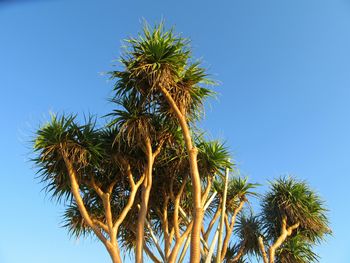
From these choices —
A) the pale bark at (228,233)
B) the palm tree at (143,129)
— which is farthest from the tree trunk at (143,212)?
the pale bark at (228,233)

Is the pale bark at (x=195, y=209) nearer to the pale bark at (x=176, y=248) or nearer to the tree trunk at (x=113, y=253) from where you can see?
the pale bark at (x=176, y=248)

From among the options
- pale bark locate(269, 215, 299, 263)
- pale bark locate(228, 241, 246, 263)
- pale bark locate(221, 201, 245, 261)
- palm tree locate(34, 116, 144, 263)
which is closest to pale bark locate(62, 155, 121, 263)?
palm tree locate(34, 116, 144, 263)

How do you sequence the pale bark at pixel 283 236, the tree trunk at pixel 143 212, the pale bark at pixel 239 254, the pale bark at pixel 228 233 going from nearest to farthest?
the tree trunk at pixel 143 212 < the pale bark at pixel 228 233 < the pale bark at pixel 283 236 < the pale bark at pixel 239 254

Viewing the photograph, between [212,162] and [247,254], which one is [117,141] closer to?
[212,162]

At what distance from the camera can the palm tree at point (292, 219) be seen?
45.8 ft

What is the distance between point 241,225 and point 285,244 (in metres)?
1.62

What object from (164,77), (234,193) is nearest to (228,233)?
(234,193)

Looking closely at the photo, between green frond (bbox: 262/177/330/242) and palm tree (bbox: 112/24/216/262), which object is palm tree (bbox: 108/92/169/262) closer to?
palm tree (bbox: 112/24/216/262)

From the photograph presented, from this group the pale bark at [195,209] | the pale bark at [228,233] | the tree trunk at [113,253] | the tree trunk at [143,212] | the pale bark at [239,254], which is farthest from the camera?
the pale bark at [239,254]

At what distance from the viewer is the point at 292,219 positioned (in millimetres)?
14141

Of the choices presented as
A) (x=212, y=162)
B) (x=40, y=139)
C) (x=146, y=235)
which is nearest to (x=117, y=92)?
(x=40, y=139)

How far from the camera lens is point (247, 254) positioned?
1445 centimetres

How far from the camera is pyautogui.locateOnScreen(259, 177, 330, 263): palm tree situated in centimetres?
1395

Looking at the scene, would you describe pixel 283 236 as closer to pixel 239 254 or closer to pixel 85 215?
pixel 239 254
